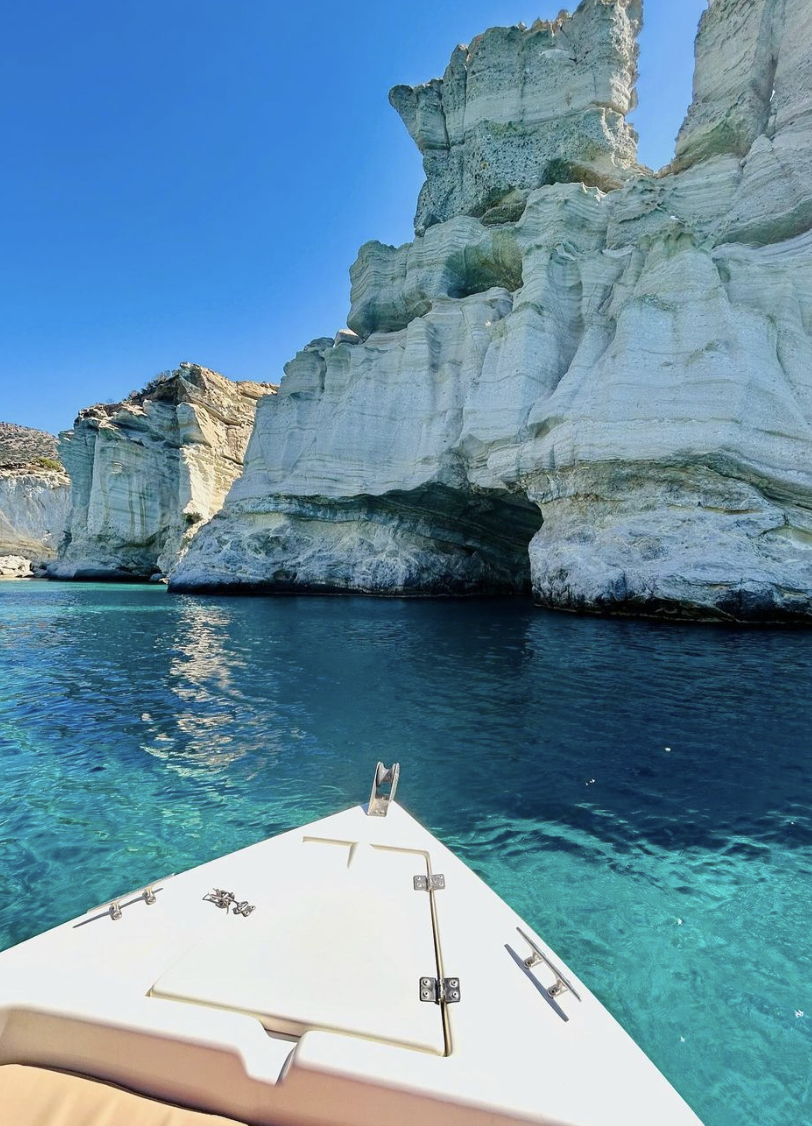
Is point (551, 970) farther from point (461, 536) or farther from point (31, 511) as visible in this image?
point (31, 511)

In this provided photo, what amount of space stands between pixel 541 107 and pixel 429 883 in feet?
139

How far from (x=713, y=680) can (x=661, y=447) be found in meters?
10.7

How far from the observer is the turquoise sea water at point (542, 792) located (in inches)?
123

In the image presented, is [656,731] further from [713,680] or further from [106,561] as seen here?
[106,561]

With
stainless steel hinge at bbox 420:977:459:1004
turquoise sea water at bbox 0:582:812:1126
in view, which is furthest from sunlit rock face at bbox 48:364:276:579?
stainless steel hinge at bbox 420:977:459:1004

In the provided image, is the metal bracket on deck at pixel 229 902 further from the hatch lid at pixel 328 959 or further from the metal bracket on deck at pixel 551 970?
the metal bracket on deck at pixel 551 970

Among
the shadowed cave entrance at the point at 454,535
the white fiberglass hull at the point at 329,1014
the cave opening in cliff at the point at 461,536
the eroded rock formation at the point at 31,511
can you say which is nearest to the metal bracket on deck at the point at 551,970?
the white fiberglass hull at the point at 329,1014

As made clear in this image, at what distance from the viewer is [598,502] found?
20.7 meters

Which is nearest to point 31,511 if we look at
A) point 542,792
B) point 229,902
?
point 542,792

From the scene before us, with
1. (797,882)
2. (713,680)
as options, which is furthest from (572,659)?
(797,882)

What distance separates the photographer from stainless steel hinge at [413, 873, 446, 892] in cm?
308

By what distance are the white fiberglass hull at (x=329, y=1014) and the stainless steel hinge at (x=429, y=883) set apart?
5 cm

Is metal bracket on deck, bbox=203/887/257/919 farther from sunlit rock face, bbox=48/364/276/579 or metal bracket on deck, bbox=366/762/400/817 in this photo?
sunlit rock face, bbox=48/364/276/579

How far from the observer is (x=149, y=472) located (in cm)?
4906
